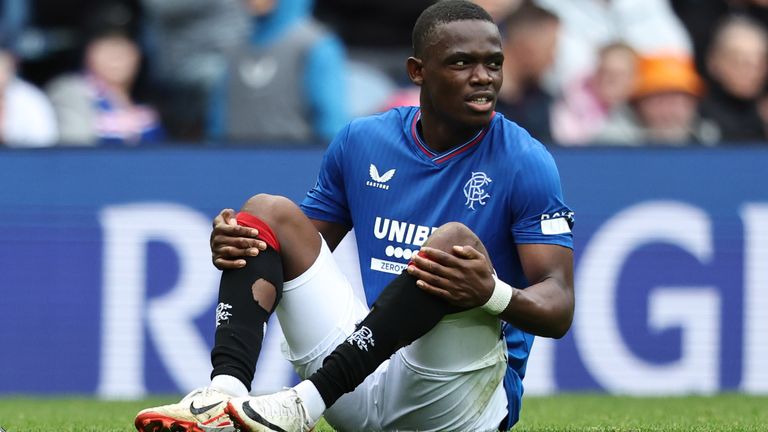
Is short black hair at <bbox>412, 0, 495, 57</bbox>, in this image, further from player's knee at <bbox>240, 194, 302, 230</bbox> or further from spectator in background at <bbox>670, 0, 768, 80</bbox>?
spectator in background at <bbox>670, 0, 768, 80</bbox>

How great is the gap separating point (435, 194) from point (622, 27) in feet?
16.7

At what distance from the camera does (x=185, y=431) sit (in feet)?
11.3

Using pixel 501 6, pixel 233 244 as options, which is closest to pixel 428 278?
pixel 233 244

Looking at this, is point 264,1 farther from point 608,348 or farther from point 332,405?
point 332,405

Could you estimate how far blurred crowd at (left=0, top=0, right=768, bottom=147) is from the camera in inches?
334

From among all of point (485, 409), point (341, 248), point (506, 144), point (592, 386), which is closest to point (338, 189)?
point (506, 144)

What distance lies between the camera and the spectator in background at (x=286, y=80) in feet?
27.7

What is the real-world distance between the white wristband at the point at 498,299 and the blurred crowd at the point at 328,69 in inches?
191

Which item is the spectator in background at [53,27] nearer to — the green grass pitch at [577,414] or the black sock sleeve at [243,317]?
the green grass pitch at [577,414]

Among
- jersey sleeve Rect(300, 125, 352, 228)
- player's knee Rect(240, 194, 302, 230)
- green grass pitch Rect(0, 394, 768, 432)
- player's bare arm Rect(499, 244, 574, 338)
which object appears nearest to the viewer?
player's bare arm Rect(499, 244, 574, 338)

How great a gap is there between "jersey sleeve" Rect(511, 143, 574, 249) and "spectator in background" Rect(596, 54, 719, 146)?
193 inches

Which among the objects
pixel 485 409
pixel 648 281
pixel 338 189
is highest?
pixel 338 189

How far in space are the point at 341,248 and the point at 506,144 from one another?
4.10 m

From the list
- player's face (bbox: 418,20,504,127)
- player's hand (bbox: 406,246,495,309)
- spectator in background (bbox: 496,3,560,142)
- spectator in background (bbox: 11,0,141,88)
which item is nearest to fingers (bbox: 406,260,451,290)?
player's hand (bbox: 406,246,495,309)
